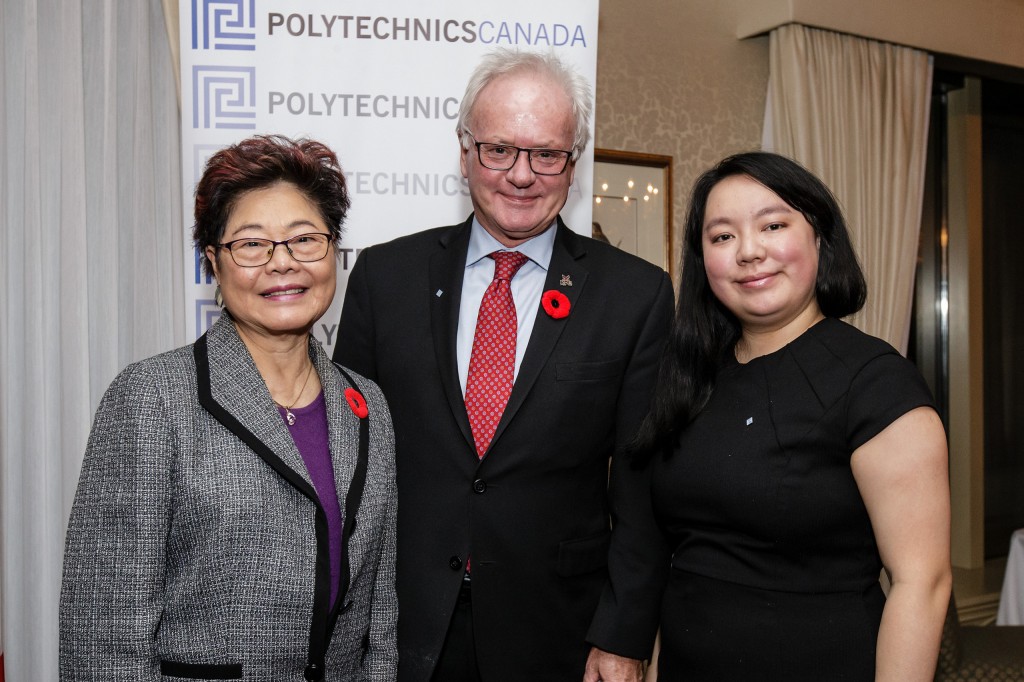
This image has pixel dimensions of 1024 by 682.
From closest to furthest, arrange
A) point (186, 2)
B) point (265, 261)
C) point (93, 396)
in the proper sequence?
point (265, 261) → point (186, 2) → point (93, 396)

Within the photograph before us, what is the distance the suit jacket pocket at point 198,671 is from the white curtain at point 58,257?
1490 millimetres

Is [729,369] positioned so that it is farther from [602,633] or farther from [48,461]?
[48,461]

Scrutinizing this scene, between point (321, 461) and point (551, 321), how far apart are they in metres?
0.63

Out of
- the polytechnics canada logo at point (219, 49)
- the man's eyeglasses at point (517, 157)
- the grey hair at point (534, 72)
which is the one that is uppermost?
the polytechnics canada logo at point (219, 49)

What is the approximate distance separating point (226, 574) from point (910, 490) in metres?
1.17

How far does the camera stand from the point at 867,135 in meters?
5.08

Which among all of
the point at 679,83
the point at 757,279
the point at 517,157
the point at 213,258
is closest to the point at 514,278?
the point at 517,157

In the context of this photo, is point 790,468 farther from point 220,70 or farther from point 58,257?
point 58,257

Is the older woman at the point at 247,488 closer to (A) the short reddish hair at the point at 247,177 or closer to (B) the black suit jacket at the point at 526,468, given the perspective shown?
(A) the short reddish hair at the point at 247,177

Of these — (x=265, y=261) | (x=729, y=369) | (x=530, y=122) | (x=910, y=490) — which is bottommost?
(x=910, y=490)

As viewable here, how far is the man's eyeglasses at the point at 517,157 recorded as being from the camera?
6.72ft

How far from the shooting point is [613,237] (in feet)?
15.0

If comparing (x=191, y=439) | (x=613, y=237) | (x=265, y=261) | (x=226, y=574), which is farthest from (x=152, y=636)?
(x=613, y=237)

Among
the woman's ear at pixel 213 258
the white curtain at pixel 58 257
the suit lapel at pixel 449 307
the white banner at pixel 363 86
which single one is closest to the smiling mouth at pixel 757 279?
the suit lapel at pixel 449 307
